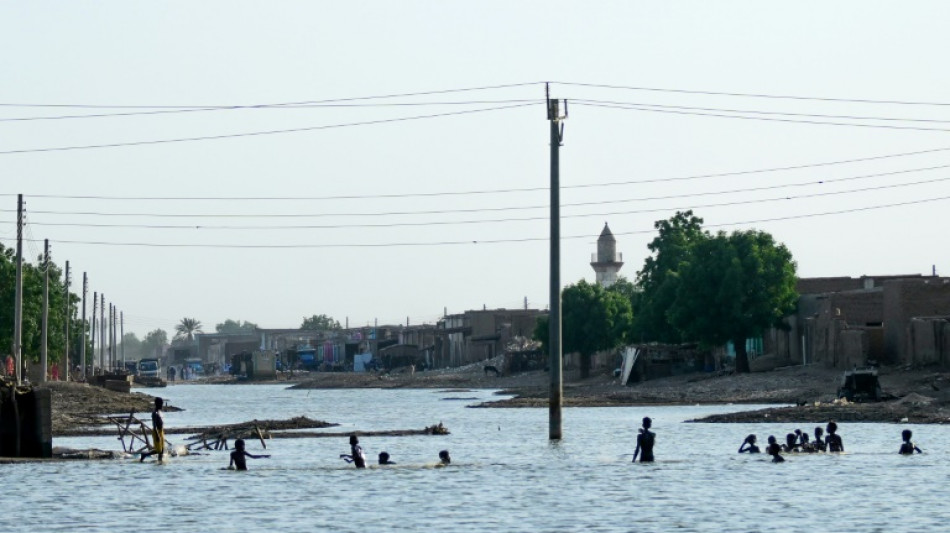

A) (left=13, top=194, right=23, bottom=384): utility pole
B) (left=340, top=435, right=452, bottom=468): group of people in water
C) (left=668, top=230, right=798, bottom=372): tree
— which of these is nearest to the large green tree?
(left=13, top=194, right=23, bottom=384): utility pole

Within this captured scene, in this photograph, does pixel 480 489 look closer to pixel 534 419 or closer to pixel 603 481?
pixel 603 481

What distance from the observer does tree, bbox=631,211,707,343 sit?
378 feet

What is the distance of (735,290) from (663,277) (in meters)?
22.0

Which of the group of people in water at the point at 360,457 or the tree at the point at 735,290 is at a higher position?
the tree at the point at 735,290

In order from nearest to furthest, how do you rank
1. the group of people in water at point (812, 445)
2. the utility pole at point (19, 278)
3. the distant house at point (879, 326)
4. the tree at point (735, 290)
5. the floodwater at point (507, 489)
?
the floodwater at point (507, 489) → the group of people in water at point (812, 445) → the utility pole at point (19, 278) → the distant house at point (879, 326) → the tree at point (735, 290)

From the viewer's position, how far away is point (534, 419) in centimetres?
8462

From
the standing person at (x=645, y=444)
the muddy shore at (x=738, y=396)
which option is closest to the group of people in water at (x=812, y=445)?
the standing person at (x=645, y=444)

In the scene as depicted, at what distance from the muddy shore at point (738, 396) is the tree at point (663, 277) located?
4.05m

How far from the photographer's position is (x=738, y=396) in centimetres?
9469

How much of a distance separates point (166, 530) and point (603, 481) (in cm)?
1436

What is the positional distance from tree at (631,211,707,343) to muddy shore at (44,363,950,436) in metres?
4.05

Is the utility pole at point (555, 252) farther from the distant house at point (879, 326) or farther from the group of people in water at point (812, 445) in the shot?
the distant house at point (879, 326)

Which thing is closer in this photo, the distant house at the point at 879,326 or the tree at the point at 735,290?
the distant house at the point at 879,326

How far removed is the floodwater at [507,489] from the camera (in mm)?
35875
